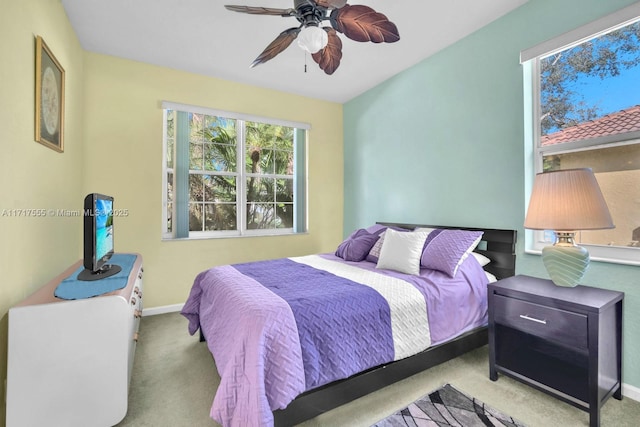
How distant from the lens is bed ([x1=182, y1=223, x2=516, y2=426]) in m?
1.37

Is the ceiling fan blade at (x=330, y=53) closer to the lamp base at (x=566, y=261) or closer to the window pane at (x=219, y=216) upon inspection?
the lamp base at (x=566, y=261)

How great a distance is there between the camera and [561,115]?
220cm

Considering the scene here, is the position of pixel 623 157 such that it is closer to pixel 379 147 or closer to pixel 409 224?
pixel 409 224

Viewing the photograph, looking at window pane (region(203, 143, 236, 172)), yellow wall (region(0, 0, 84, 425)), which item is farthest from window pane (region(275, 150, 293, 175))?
yellow wall (region(0, 0, 84, 425))

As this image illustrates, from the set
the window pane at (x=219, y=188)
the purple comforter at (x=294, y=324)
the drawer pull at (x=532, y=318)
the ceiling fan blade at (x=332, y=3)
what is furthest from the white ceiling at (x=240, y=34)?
the drawer pull at (x=532, y=318)

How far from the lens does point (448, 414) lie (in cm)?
165

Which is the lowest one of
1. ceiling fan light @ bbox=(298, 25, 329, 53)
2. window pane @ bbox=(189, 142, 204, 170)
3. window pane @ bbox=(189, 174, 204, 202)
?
window pane @ bbox=(189, 174, 204, 202)

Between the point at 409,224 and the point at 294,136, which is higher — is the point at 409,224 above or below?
below

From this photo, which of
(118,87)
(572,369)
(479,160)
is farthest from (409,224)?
(118,87)

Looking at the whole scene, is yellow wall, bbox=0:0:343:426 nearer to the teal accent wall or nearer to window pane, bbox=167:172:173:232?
window pane, bbox=167:172:173:232

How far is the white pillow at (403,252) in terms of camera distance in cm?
232

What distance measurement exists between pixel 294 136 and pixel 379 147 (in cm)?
120

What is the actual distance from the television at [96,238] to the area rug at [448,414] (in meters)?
1.84

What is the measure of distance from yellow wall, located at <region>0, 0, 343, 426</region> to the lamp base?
2823 mm
